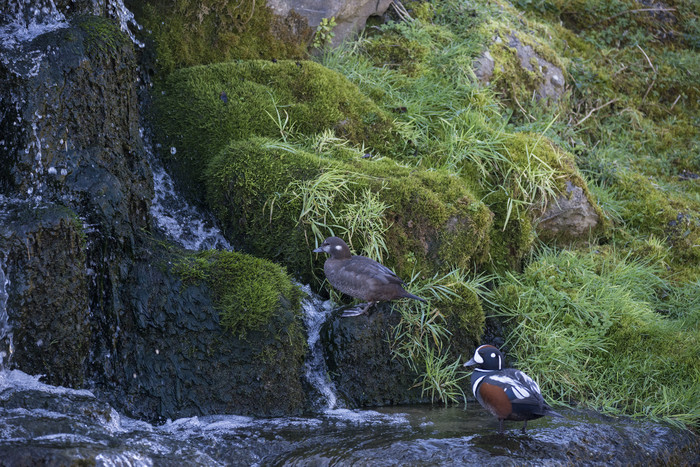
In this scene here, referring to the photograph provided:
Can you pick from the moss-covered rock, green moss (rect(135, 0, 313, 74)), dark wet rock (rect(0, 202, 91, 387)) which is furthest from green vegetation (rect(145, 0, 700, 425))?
dark wet rock (rect(0, 202, 91, 387))

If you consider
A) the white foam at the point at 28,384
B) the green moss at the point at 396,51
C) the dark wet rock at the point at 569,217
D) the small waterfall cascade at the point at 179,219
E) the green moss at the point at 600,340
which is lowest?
the green moss at the point at 600,340

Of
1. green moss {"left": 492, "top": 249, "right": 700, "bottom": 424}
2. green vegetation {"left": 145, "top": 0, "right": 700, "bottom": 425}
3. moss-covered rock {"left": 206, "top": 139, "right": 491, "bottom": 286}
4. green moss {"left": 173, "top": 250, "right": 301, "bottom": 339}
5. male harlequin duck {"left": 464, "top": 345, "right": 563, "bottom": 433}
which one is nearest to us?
male harlequin duck {"left": 464, "top": 345, "right": 563, "bottom": 433}

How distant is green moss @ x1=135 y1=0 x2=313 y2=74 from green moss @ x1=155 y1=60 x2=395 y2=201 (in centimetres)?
30

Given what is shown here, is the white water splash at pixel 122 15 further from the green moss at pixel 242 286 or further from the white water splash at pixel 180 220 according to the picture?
the green moss at pixel 242 286

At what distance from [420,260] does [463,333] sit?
663 mm

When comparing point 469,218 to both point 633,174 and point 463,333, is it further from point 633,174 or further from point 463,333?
point 633,174

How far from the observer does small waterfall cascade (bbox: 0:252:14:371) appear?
4.22m

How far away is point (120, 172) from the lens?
5.14 meters

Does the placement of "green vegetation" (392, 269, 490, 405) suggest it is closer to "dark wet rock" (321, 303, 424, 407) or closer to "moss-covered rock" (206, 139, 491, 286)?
"dark wet rock" (321, 303, 424, 407)

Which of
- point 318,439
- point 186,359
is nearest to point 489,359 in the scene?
point 318,439

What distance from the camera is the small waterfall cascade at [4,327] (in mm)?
4223

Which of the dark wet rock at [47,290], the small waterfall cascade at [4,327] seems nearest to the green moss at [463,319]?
the dark wet rock at [47,290]

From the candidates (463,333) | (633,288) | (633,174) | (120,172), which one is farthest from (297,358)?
(633,174)

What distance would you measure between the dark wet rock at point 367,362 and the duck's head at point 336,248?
440 mm
